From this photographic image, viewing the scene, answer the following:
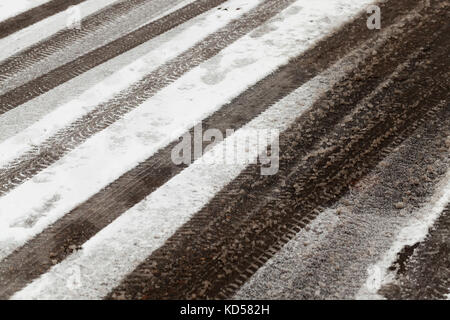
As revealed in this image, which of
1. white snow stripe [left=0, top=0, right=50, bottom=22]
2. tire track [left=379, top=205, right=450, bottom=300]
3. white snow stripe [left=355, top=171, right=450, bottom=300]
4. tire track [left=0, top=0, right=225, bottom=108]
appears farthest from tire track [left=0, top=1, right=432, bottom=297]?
white snow stripe [left=0, top=0, right=50, bottom=22]

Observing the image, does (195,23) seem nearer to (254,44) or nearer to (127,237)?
(254,44)

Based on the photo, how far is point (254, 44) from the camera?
6203 millimetres

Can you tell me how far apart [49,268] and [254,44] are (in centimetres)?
337

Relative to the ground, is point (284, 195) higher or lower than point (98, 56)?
lower

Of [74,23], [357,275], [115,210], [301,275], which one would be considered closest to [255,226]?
[301,275]

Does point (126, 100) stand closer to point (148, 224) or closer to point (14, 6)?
point (148, 224)

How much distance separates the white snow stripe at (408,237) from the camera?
12.1 ft

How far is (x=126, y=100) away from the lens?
552 centimetres

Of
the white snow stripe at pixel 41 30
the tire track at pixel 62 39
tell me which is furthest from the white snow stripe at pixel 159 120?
the white snow stripe at pixel 41 30

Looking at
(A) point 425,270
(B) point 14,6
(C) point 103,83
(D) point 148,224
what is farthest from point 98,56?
(A) point 425,270

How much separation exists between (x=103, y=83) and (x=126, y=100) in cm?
43

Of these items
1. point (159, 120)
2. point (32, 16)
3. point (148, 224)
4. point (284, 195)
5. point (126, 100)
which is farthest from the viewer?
point (32, 16)

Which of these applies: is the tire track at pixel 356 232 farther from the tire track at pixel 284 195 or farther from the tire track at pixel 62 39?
the tire track at pixel 62 39

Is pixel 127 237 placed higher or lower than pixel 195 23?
lower
